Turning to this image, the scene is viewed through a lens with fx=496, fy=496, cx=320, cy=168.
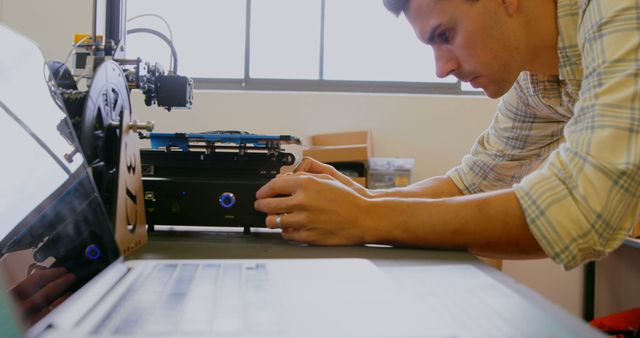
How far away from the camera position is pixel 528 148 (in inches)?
50.3

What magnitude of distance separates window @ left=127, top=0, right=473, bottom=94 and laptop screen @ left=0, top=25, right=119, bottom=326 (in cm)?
261

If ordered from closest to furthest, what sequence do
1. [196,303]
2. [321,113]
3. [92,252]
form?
[196,303] < [92,252] < [321,113]

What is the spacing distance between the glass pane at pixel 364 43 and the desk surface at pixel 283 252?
2.40 metres

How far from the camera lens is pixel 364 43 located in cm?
318

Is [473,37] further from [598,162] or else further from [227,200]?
[227,200]

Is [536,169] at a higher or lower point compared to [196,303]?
higher

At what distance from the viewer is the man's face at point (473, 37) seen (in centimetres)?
96

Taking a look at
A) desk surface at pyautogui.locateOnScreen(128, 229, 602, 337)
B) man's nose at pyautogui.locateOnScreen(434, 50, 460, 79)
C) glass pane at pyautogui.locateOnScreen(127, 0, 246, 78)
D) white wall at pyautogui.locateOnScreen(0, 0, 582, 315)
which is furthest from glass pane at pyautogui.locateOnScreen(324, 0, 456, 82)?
desk surface at pyautogui.locateOnScreen(128, 229, 602, 337)

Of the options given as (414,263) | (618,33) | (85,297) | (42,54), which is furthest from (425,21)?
(85,297)

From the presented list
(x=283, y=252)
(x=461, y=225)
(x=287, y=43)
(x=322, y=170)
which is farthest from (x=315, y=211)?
(x=287, y=43)

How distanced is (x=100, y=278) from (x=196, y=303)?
0.49 ft

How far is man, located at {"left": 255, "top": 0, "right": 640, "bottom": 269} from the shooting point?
2.00ft

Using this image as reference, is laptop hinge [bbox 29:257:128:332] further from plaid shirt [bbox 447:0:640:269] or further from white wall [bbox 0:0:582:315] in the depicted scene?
white wall [bbox 0:0:582:315]

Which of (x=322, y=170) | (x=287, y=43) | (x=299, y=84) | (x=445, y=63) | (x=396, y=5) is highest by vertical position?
(x=287, y=43)
